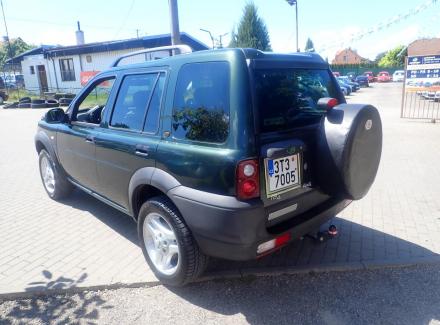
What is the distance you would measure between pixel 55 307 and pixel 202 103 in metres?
2.09

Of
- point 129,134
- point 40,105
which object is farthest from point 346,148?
point 40,105

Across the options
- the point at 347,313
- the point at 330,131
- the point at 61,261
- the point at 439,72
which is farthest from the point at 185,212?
the point at 439,72

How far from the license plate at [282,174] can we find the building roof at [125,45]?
22.6m

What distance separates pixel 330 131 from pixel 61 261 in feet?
9.53

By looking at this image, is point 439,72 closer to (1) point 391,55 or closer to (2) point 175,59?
(2) point 175,59

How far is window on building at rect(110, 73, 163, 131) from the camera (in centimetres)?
325

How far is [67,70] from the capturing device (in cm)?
3030

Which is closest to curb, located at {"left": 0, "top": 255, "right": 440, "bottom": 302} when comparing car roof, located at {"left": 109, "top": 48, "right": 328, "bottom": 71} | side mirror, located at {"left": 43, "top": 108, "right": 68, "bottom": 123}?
car roof, located at {"left": 109, "top": 48, "right": 328, "bottom": 71}

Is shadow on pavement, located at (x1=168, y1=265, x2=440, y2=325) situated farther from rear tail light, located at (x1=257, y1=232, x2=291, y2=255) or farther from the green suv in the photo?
rear tail light, located at (x1=257, y1=232, x2=291, y2=255)

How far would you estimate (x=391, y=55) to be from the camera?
3268 inches

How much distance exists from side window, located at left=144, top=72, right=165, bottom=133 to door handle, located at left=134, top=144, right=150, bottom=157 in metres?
0.15

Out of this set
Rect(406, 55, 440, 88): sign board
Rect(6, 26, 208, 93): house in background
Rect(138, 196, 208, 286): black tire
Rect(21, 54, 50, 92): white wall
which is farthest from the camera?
Rect(21, 54, 50, 92): white wall

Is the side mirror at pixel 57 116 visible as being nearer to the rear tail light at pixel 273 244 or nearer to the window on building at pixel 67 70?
the rear tail light at pixel 273 244

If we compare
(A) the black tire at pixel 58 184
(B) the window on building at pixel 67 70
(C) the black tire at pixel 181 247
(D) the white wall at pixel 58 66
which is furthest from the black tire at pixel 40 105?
(C) the black tire at pixel 181 247
